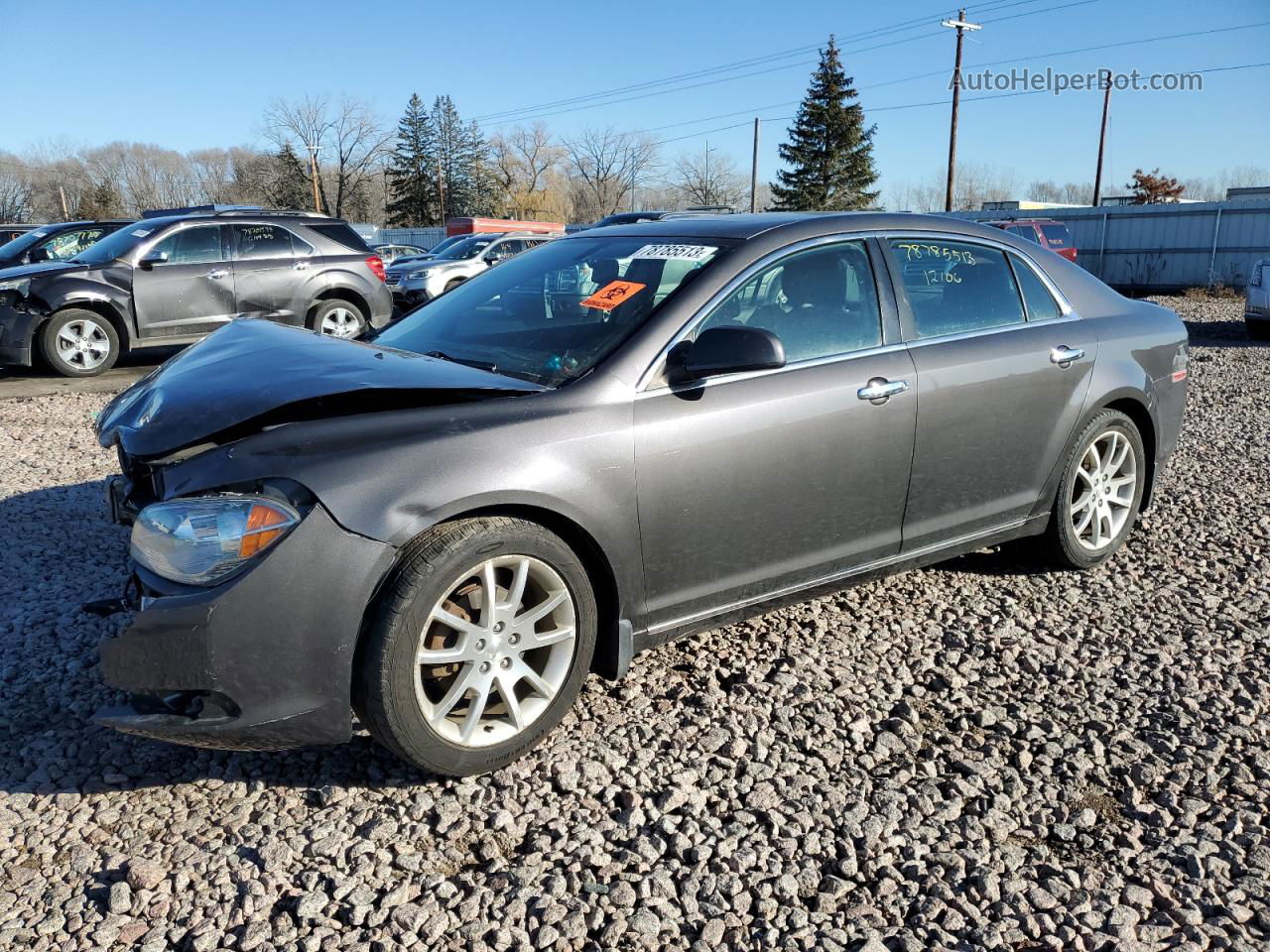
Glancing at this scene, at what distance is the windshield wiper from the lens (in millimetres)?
3352

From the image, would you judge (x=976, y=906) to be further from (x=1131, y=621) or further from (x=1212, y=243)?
(x=1212, y=243)

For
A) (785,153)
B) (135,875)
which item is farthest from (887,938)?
(785,153)

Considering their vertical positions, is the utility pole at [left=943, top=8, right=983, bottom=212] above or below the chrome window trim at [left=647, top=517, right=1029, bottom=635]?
above

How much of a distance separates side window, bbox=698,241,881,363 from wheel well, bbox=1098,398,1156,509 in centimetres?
147

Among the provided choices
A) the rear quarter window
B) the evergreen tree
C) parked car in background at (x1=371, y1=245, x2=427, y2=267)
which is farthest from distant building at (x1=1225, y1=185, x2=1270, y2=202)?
the evergreen tree

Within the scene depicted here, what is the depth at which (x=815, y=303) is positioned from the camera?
11.8 feet

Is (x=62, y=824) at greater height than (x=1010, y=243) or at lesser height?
lesser

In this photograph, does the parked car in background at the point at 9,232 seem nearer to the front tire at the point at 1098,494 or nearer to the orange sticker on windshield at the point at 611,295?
the orange sticker on windshield at the point at 611,295

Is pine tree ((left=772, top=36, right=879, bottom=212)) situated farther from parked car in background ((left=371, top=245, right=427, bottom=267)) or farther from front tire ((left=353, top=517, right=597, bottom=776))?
front tire ((left=353, top=517, right=597, bottom=776))

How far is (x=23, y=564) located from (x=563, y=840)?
342 cm

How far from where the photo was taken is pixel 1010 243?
4.32 meters

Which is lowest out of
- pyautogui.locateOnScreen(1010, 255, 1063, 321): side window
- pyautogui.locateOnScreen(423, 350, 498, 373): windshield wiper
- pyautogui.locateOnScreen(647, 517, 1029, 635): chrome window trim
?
pyautogui.locateOnScreen(647, 517, 1029, 635): chrome window trim

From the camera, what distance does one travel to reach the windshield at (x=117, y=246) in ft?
34.1

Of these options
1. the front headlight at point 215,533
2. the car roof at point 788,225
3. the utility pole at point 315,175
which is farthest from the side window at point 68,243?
the utility pole at point 315,175
